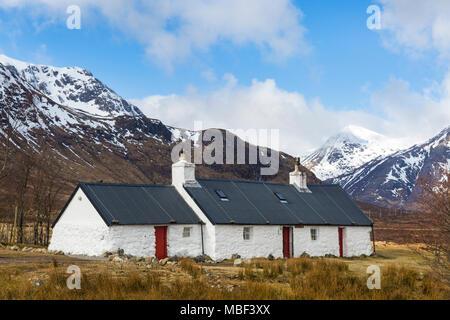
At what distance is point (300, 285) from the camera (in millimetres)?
16047

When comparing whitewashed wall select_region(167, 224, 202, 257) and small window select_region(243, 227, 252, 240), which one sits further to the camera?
small window select_region(243, 227, 252, 240)

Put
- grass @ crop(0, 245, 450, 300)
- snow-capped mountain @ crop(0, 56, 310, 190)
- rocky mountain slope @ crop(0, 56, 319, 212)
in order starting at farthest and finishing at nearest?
rocky mountain slope @ crop(0, 56, 319, 212) < snow-capped mountain @ crop(0, 56, 310, 190) < grass @ crop(0, 245, 450, 300)

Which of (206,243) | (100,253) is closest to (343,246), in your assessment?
(206,243)

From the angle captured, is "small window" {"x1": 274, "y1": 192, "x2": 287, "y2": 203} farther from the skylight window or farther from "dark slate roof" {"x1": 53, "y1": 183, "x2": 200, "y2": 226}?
"dark slate roof" {"x1": 53, "y1": 183, "x2": 200, "y2": 226}

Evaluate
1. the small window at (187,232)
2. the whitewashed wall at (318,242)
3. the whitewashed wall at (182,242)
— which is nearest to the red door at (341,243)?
the whitewashed wall at (318,242)

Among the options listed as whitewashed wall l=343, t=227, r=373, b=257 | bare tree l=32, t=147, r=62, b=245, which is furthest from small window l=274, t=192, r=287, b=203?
bare tree l=32, t=147, r=62, b=245

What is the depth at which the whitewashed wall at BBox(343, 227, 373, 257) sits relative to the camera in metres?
39.5

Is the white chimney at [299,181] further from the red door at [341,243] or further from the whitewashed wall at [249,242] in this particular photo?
the whitewashed wall at [249,242]

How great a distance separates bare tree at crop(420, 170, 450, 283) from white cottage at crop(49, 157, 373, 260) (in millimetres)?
17209

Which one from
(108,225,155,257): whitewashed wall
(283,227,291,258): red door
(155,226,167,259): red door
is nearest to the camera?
(108,225,155,257): whitewashed wall

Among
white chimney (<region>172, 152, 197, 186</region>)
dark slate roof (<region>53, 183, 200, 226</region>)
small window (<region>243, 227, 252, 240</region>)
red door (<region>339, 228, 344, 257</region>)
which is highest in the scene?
white chimney (<region>172, 152, 197, 186</region>)

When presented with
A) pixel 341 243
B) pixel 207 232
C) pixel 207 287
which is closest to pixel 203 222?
pixel 207 232
